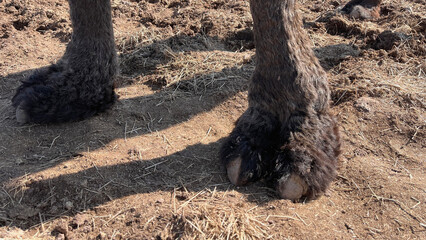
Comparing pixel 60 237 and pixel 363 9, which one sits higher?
pixel 363 9

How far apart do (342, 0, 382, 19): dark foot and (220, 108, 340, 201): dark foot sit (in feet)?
8.29

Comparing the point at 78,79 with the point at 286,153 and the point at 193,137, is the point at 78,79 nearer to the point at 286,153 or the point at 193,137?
the point at 193,137

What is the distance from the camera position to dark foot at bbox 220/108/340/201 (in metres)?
2.54

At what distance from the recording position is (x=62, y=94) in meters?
3.24

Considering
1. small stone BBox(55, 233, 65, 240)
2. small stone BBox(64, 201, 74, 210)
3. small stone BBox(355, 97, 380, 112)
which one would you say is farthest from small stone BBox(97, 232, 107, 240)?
small stone BBox(355, 97, 380, 112)

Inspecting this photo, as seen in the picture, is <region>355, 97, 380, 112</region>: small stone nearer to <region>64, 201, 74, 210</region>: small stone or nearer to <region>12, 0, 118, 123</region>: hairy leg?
<region>12, 0, 118, 123</region>: hairy leg

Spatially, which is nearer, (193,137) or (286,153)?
(286,153)

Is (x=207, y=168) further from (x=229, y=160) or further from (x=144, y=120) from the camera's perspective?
(x=144, y=120)

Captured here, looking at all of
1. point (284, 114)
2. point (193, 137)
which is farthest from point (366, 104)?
point (193, 137)

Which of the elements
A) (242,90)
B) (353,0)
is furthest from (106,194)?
(353,0)

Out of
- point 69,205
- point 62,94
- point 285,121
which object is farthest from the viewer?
point 62,94

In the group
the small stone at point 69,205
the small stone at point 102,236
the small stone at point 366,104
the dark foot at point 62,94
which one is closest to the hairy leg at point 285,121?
the small stone at point 366,104

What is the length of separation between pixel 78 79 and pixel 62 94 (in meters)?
0.16

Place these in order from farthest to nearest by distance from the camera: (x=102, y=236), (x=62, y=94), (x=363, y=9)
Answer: (x=363, y=9) < (x=62, y=94) < (x=102, y=236)
